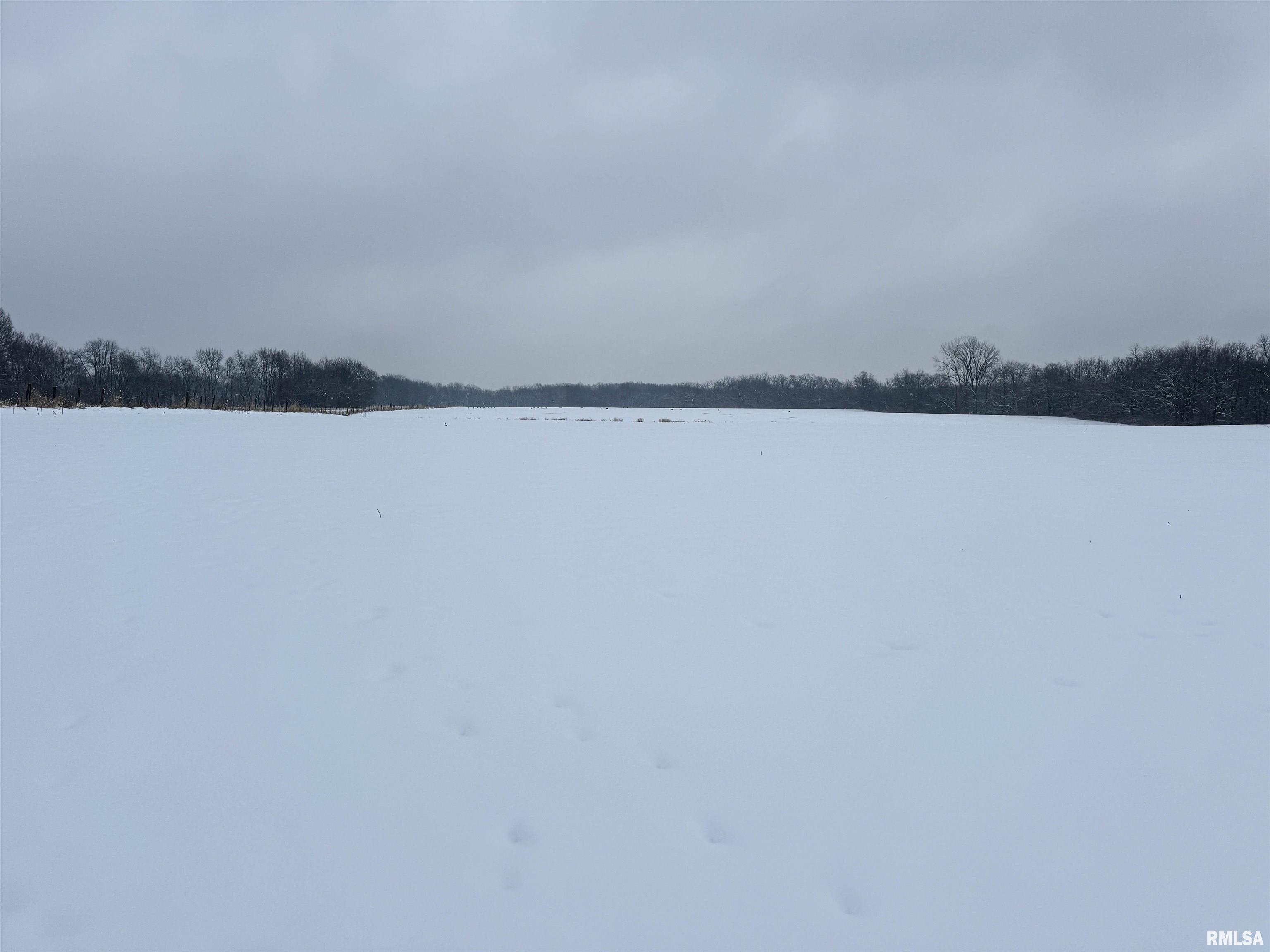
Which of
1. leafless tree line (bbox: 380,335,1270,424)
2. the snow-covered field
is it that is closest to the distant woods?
leafless tree line (bbox: 380,335,1270,424)

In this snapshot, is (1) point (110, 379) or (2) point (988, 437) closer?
(2) point (988, 437)

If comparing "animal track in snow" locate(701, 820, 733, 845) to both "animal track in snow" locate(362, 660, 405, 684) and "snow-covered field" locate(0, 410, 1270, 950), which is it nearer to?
"snow-covered field" locate(0, 410, 1270, 950)

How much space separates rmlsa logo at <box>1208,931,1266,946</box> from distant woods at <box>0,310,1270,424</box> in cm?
3733

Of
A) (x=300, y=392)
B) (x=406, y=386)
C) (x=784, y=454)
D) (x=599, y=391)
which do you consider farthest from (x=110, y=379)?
(x=784, y=454)

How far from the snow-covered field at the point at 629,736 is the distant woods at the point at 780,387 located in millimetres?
31817

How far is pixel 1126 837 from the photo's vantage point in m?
2.46

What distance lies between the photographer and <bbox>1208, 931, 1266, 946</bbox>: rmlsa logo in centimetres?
216

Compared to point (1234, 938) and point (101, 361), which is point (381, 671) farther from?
point (101, 361)

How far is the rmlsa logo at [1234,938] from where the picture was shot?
84.9 inches

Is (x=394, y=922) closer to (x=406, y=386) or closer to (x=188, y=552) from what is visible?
(x=188, y=552)

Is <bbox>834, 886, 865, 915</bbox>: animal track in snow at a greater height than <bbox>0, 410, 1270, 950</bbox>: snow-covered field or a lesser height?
lesser

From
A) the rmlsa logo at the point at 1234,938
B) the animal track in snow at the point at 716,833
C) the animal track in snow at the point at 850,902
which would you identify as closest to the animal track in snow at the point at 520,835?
the animal track in snow at the point at 716,833

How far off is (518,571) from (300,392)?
81878mm

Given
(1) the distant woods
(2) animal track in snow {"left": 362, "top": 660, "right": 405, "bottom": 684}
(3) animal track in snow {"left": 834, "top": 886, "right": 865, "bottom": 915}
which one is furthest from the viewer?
(1) the distant woods
